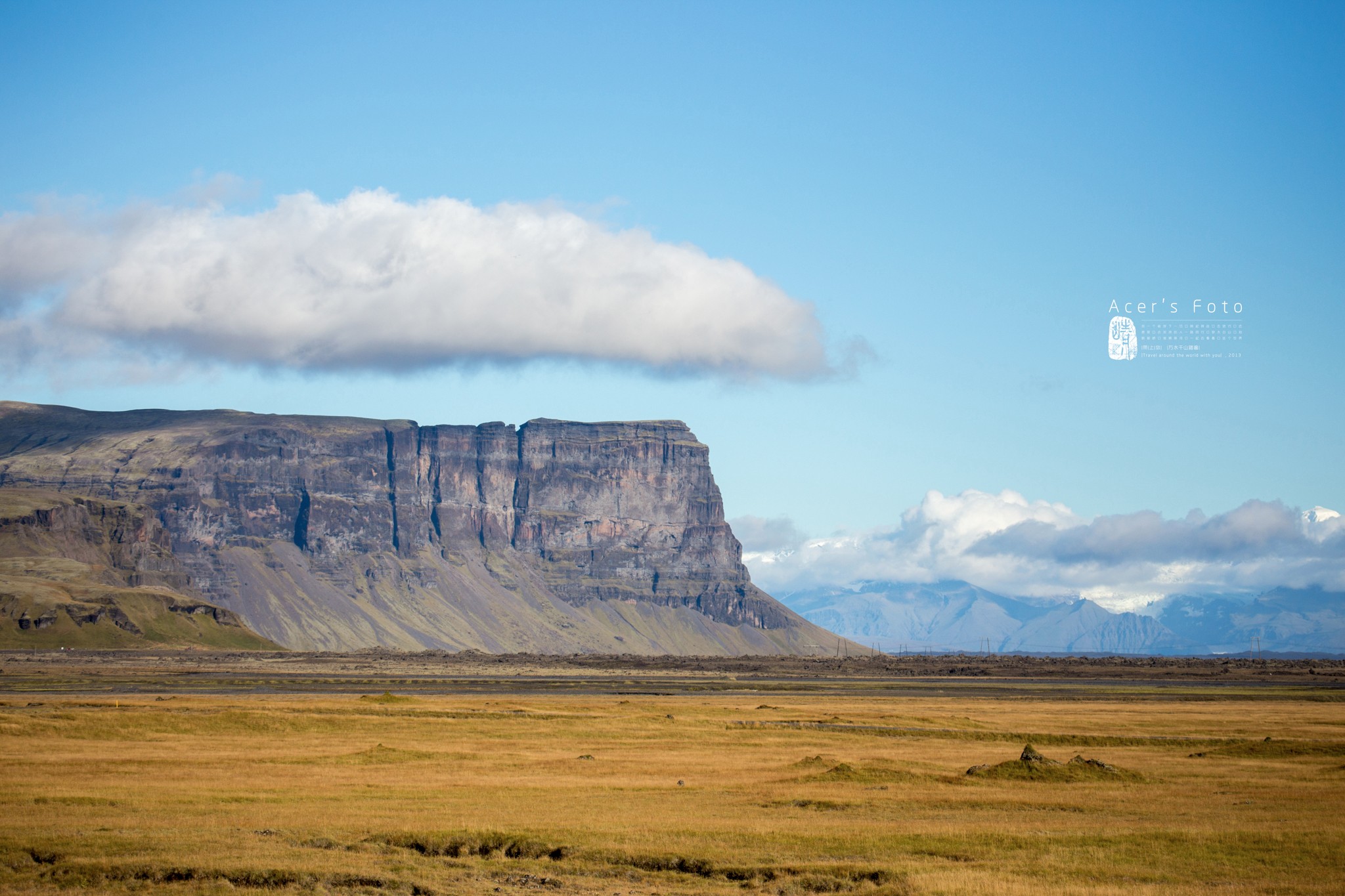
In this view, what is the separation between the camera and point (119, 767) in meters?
58.0

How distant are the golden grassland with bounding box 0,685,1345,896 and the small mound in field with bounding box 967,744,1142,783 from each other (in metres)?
0.23

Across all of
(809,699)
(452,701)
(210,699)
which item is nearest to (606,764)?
(452,701)

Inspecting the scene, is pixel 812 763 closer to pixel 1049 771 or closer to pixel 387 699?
pixel 1049 771

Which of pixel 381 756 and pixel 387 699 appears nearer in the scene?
pixel 381 756

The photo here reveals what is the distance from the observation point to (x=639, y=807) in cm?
4825

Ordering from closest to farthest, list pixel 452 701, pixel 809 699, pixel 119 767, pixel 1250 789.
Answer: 1. pixel 1250 789
2. pixel 119 767
3. pixel 452 701
4. pixel 809 699

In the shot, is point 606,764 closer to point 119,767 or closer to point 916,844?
point 119,767

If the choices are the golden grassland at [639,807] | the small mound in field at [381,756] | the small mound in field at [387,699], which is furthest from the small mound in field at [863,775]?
the small mound in field at [387,699]

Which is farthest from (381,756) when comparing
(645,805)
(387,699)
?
(387,699)

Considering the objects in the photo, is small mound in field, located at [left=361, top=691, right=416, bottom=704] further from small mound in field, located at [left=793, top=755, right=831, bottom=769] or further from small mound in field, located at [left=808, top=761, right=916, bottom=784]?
small mound in field, located at [left=808, top=761, right=916, bottom=784]

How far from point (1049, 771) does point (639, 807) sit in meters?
20.4

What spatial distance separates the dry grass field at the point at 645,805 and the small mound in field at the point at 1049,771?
0.20 meters

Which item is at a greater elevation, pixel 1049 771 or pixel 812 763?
pixel 1049 771

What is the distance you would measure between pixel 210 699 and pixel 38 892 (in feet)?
293
